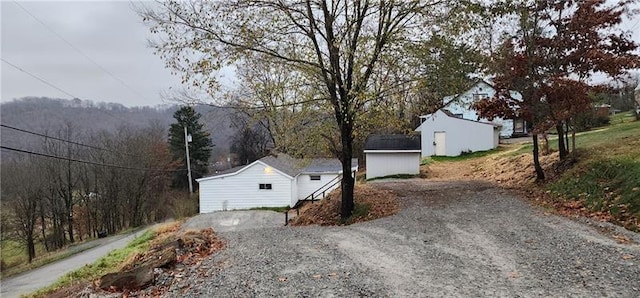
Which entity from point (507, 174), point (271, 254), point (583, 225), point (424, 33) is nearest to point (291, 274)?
point (271, 254)

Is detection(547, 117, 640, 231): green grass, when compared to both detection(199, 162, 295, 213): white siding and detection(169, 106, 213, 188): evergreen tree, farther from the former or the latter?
detection(169, 106, 213, 188): evergreen tree

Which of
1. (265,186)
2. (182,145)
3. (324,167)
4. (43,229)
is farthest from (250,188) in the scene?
(182,145)

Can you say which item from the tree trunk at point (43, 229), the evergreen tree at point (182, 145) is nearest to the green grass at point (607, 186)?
the tree trunk at point (43, 229)

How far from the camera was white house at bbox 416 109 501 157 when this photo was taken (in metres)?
30.6

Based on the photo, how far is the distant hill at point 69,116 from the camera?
18.1 m

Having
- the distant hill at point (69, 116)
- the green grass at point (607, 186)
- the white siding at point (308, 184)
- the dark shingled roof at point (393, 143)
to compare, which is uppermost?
the distant hill at point (69, 116)

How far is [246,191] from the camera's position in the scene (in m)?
28.0

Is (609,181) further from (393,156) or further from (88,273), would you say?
(393,156)

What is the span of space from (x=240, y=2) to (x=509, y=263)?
827cm

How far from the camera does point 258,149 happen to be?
5216 centimetres

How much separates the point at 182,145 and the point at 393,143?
27509 mm

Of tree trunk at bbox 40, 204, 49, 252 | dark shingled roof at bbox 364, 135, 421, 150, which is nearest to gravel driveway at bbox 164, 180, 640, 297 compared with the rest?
dark shingled roof at bbox 364, 135, 421, 150

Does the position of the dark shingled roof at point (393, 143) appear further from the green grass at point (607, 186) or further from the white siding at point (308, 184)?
the green grass at point (607, 186)

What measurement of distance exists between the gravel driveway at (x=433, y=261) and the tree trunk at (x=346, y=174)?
1.78 m
